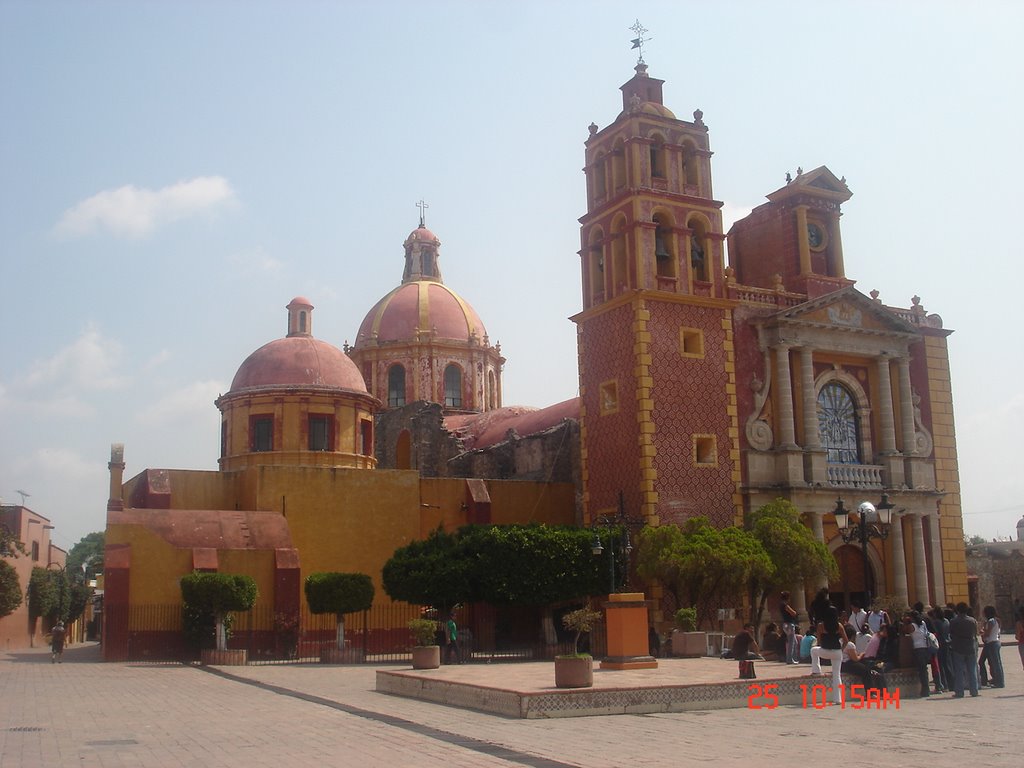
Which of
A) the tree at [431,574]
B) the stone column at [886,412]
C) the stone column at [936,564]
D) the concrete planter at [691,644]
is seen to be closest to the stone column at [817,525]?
the stone column at [886,412]

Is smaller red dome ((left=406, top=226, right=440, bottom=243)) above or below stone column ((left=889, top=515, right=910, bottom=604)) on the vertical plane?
above

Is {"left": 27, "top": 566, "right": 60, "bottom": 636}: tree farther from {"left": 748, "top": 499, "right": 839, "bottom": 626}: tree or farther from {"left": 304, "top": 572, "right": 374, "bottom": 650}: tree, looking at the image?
{"left": 748, "top": 499, "right": 839, "bottom": 626}: tree

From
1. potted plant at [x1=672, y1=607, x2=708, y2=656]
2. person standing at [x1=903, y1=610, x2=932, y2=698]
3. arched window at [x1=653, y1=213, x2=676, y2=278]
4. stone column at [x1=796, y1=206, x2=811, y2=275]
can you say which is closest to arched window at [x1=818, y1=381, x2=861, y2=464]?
stone column at [x1=796, y1=206, x2=811, y2=275]

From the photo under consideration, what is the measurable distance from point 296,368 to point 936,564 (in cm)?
1977

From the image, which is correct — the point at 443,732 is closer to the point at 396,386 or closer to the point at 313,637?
the point at 313,637

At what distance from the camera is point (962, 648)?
48.5 ft

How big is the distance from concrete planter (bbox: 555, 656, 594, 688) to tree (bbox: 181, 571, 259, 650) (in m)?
11.9

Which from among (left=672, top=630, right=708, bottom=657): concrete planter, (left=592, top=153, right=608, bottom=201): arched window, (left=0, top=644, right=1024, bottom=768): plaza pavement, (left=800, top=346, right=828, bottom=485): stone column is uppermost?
(left=592, top=153, right=608, bottom=201): arched window

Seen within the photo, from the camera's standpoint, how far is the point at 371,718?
521 inches

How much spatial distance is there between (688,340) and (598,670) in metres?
11.6

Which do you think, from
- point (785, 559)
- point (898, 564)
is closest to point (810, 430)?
point (898, 564)

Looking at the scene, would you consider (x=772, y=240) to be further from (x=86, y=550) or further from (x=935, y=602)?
(x=86, y=550)

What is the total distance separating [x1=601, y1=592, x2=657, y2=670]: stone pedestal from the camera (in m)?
18.2

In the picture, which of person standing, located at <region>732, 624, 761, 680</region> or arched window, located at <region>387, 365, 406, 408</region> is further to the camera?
arched window, located at <region>387, 365, 406, 408</region>
